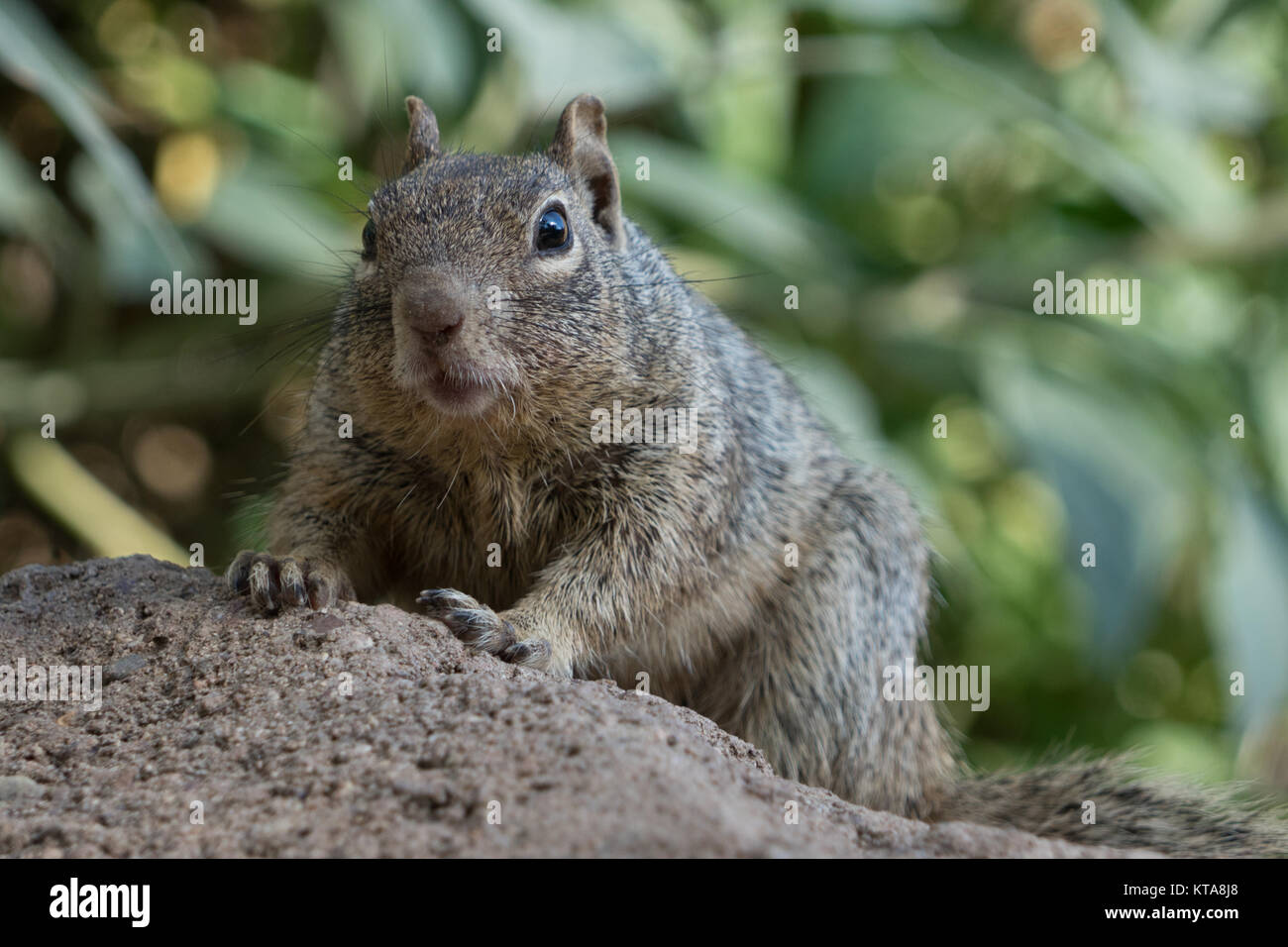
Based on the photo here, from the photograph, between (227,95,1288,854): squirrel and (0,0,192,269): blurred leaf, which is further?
(0,0,192,269): blurred leaf

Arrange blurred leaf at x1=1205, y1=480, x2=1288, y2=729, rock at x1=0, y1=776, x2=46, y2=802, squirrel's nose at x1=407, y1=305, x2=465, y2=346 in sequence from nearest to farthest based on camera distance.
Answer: rock at x1=0, y1=776, x2=46, y2=802
squirrel's nose at x1=407, y1=305, x2=465, y2=346
blurred leaf at x1=1205, y1=480, x2=1288, y2=729

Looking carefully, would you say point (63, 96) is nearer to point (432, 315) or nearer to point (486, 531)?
point (432, 315)

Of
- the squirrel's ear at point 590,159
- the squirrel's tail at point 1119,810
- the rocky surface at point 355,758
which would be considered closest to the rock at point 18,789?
the rocky surface at point 355,758

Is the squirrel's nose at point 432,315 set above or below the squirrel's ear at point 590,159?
below

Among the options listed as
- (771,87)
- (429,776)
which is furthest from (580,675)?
(771,87)

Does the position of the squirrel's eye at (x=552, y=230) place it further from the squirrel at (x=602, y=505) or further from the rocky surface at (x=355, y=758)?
the rocky surface at (x=355, y=758)

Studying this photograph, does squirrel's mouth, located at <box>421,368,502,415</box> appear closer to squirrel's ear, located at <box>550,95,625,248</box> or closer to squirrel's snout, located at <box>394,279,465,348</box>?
squirrel's snout, located at <box>394,279,465,348</box>

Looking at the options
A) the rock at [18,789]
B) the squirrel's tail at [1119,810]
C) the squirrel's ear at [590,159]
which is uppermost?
the squirrel's ear at [590,159]

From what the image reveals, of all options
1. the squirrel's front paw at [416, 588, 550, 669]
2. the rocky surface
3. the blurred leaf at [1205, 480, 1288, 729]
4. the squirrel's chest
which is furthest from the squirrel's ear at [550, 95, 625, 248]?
the blurred leaf at [1205, 480, 1288, 729]
